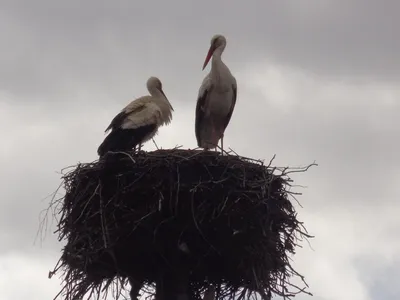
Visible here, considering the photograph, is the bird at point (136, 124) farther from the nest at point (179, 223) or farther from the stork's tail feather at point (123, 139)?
the nest at point (179, 223)

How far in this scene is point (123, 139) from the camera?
7621 mm

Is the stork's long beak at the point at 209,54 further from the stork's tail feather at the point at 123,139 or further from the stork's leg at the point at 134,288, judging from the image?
the stork's leg at the point at 134,288

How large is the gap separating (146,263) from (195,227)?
0.54 meters

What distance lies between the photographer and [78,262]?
20.1ft

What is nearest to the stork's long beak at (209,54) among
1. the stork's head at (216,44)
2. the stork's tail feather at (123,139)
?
the stork's head at (216,44)

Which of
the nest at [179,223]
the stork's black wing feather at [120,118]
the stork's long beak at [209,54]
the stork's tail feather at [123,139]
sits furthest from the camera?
the stork's long beak at [209,54]

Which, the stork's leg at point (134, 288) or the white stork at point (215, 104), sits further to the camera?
the white stork at point (215, 104)

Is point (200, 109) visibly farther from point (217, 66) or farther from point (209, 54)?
point (209, 54)

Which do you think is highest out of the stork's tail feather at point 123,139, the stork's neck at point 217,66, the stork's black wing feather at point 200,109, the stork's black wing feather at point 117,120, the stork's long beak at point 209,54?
the stork's long beak at point 209,54

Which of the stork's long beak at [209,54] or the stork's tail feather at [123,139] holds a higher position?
the stork's long beak at [209,54]

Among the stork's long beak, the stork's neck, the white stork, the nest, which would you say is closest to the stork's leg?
the nest

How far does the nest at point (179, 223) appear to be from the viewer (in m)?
6.04

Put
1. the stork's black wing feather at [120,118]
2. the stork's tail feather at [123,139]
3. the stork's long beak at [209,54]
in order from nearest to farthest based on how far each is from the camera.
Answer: the stork's tail feather at [123,139], the stork's black wing feather at [120,118], the stork's long beak at [209,54]

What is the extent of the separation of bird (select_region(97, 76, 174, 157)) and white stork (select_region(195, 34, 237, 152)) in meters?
0.37
